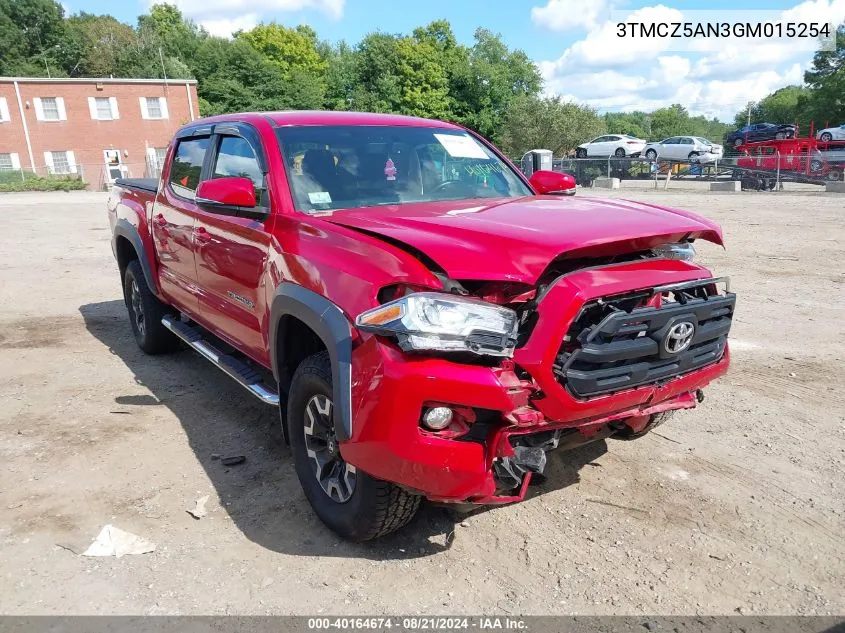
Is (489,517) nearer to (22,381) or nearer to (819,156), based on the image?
(22,381)

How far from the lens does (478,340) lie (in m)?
2.44

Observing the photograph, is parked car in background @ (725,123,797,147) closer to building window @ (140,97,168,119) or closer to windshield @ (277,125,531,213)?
windshield @ (277,125,531,213)

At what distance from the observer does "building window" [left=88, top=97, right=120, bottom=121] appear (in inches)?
1632

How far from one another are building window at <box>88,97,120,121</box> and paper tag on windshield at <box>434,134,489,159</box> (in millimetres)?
44196

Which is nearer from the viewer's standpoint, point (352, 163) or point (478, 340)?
point (478, 340)

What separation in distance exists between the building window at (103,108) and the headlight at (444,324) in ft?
151

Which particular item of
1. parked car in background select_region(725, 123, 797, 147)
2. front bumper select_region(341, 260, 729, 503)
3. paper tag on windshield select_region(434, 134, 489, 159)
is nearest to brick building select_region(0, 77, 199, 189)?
parked car in background select_region(725, 123, 797, 147)

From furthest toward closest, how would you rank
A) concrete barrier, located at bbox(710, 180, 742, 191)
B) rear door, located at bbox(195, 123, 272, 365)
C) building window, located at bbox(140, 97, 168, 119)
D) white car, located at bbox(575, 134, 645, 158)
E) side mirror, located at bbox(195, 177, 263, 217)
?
building window, located at bbox(140, 97, 168, 119) → white car, located at bbox(575, 134, 645, 158) → concrete barrier, located at bbox(710, 180, 742, 191) → rear door, located at bbox(195, 123, 272, 365) → side mirror, located at bbox(195, 177, 263, 217)

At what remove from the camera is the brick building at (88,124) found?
4044cm

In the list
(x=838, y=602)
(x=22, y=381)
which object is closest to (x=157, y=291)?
(x=22, y=381)

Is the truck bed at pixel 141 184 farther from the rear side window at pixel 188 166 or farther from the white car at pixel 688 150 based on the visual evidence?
the white car at pixel 688 150

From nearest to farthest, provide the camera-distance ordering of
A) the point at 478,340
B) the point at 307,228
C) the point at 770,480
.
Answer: the point at 478,340 → the point at 307,228 → the point at 770,480

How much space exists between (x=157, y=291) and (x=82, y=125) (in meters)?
42.7

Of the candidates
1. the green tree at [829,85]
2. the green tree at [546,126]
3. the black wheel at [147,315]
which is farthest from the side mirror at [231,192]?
the green tree at [829,85]
